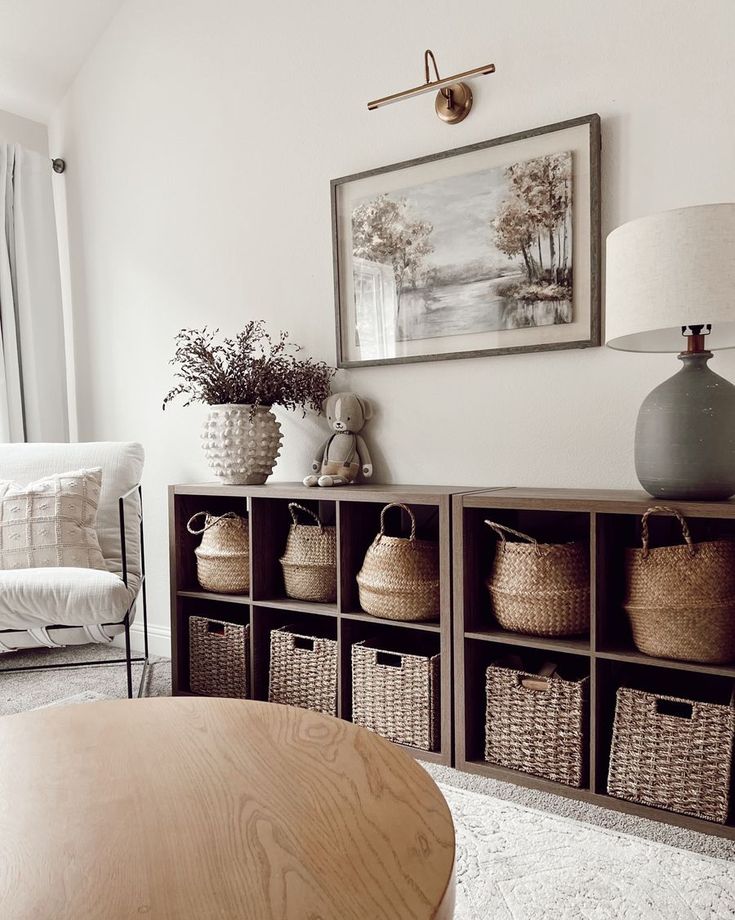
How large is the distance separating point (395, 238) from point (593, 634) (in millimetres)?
1360

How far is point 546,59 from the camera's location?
216cm

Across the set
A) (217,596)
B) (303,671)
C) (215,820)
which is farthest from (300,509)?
(215,820)

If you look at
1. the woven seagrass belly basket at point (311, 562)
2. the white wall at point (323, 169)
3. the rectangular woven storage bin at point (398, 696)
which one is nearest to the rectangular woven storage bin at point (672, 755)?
the rectangular woven storage bin at point (398, 696)

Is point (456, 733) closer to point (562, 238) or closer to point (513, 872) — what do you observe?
point (513, 872)

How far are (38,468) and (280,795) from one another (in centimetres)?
217

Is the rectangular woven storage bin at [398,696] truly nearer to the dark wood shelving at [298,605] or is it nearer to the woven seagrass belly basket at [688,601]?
the dark wood shelving at [298,605]

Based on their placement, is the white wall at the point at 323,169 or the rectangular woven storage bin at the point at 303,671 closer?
the white wall at the point at 323,169

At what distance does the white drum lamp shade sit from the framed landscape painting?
1.33 feet

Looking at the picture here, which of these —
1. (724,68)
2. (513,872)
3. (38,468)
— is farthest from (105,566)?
(724,68)

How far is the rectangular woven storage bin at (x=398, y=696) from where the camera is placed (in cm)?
208

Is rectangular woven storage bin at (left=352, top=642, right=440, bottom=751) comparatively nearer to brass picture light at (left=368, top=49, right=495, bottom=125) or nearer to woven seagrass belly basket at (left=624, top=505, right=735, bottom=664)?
woven seagrass belly basket at (left=624, top=505, right=735, bottom=664)

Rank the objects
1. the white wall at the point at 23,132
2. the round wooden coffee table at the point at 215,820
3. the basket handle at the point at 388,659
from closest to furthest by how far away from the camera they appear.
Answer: the round wooden coffee table at the point at 215,820
the basket handle at the point at 388,659
the white wall at the point at 23,132

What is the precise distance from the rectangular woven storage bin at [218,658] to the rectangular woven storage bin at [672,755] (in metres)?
1.18

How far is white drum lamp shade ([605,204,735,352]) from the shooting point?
5.20ft
